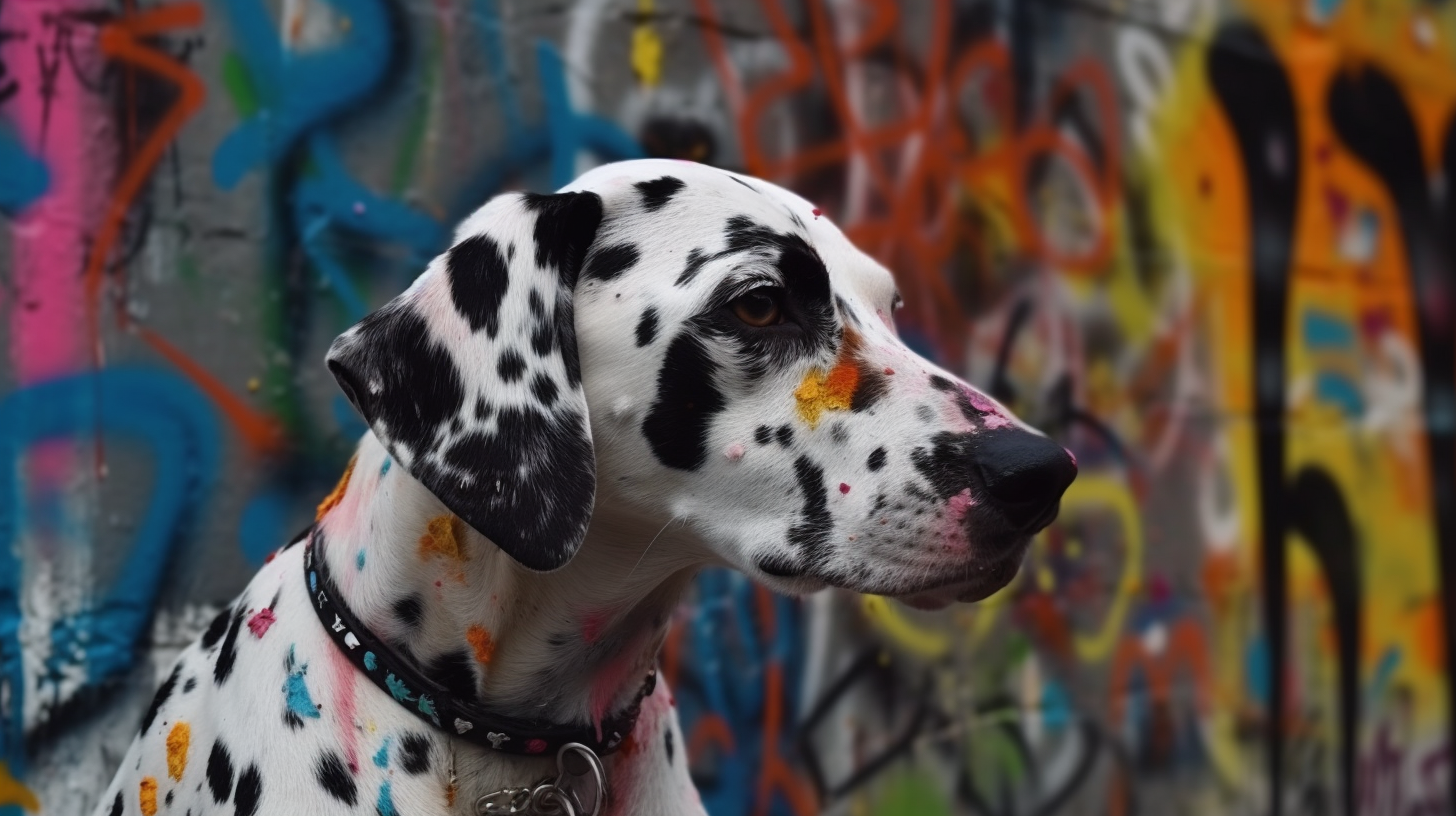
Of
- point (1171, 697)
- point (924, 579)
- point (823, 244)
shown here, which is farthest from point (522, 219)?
point (1171, 697)

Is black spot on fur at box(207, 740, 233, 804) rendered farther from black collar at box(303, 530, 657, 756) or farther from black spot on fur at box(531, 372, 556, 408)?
black spot on fur at box(531, 372, 556, 408)

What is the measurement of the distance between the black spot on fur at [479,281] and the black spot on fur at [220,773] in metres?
0.70

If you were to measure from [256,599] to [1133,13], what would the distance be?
12.4 feet

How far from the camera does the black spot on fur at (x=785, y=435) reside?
1906 millimetres

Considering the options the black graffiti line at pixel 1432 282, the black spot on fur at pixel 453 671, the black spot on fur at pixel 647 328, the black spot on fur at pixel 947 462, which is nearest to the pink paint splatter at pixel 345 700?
the black spot on fur at pixel 453 671

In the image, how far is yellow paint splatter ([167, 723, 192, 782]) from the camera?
205 cm

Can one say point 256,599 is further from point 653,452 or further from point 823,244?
point 823,244

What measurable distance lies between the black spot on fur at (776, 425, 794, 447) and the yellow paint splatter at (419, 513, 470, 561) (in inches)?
17.8

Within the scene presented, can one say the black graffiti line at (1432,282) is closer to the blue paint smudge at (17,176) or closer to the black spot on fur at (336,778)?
the blue paint smudge at (17,176)

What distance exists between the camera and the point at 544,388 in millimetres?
1854

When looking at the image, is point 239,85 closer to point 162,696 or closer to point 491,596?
point 162,696

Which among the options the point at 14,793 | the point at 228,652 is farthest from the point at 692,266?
the point at 14,793

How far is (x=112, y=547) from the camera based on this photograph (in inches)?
117

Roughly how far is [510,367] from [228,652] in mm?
665
